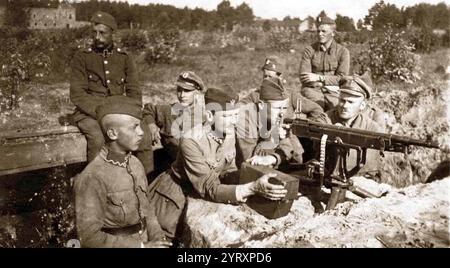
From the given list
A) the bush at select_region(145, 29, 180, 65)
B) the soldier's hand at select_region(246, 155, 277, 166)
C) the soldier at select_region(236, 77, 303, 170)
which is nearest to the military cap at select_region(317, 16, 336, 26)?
the soldier at select_region(236, 77, 303, 170)

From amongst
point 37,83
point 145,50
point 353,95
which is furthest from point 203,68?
point 353,95

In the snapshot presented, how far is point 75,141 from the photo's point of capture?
21.0ft

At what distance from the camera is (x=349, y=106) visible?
5.21 m

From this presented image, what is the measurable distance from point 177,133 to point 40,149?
1.95 meters

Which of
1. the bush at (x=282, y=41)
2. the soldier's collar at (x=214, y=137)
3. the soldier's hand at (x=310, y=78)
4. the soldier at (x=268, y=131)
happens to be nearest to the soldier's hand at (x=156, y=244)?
the soldier's collar at (x=214, y=137)

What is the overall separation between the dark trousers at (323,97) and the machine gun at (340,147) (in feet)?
8.73

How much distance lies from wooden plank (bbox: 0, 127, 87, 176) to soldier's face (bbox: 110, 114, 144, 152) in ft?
10.1

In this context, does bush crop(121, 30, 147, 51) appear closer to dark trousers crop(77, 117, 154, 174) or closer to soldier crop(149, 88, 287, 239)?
dark trousers crop(77, 117, 154, 174)

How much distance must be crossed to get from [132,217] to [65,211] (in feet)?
11.0

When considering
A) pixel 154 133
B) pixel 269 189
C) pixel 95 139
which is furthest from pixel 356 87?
pixel 95 139

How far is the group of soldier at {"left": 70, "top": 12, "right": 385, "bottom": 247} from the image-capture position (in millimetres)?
3537

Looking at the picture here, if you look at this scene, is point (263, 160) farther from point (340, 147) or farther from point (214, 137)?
point (340, 147)

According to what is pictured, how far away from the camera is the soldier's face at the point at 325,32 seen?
7898 millimetres
